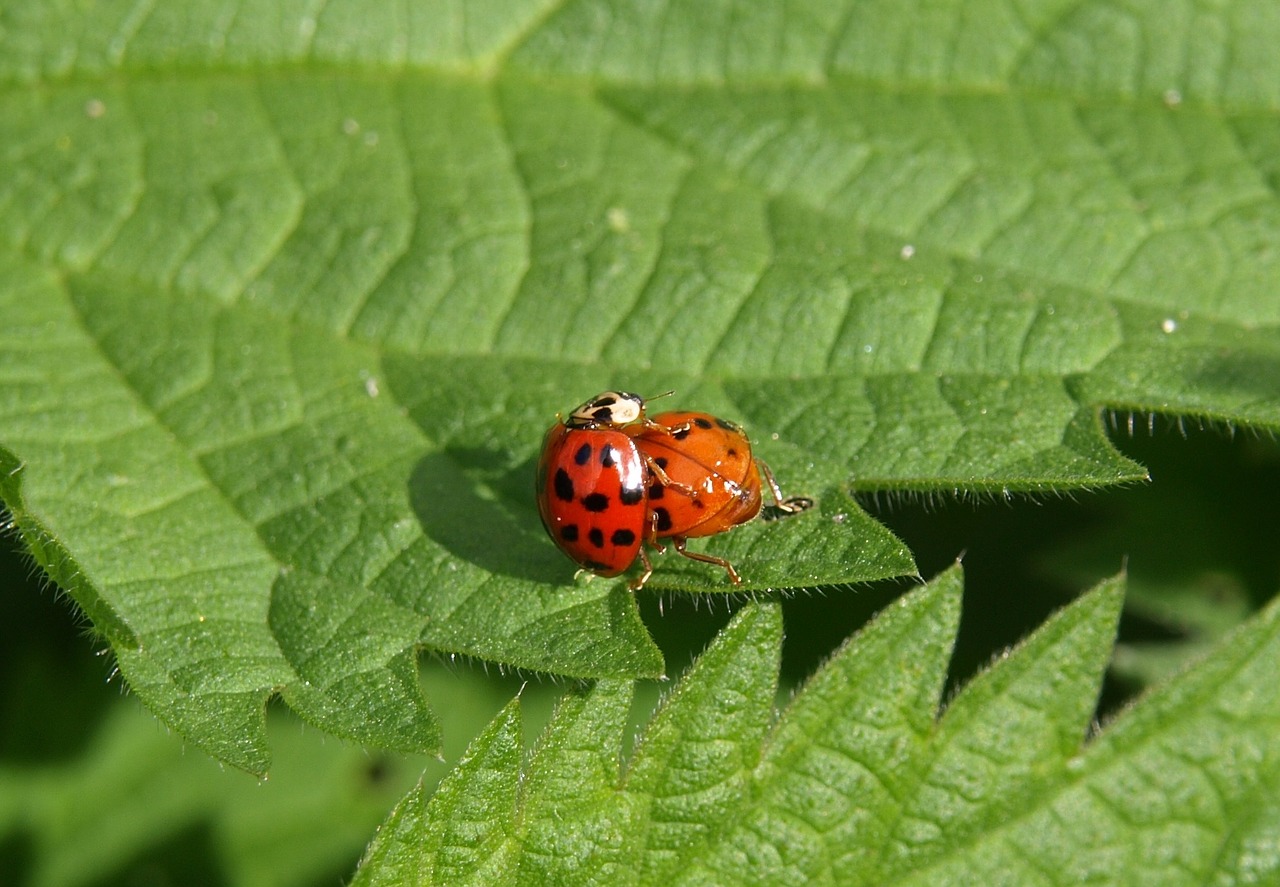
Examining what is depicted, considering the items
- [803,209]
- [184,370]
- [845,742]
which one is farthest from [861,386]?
[184,370]

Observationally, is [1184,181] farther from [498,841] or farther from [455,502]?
[498,841]

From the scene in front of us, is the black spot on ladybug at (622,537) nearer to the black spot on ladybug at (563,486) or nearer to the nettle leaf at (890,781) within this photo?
the black spot on ladybug at (563,486)

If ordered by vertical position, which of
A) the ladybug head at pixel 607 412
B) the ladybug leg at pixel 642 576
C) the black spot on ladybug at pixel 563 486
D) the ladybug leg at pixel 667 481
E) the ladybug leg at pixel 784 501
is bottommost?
the ladybug leg at pixel 642 576

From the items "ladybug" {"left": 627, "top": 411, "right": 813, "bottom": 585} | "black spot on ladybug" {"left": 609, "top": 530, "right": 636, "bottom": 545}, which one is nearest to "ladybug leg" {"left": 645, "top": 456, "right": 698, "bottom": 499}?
"ladybug" {"left": 627, "top": 411, "right": 813, "bottom": 585}

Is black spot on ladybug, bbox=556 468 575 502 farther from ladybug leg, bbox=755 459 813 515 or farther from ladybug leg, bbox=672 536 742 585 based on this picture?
ladybug leg, bbox=755 459 813 515

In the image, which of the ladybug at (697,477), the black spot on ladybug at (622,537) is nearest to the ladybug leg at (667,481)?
the ladybug at (697,477)

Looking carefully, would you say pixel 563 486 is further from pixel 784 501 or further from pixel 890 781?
pixel 890 781
